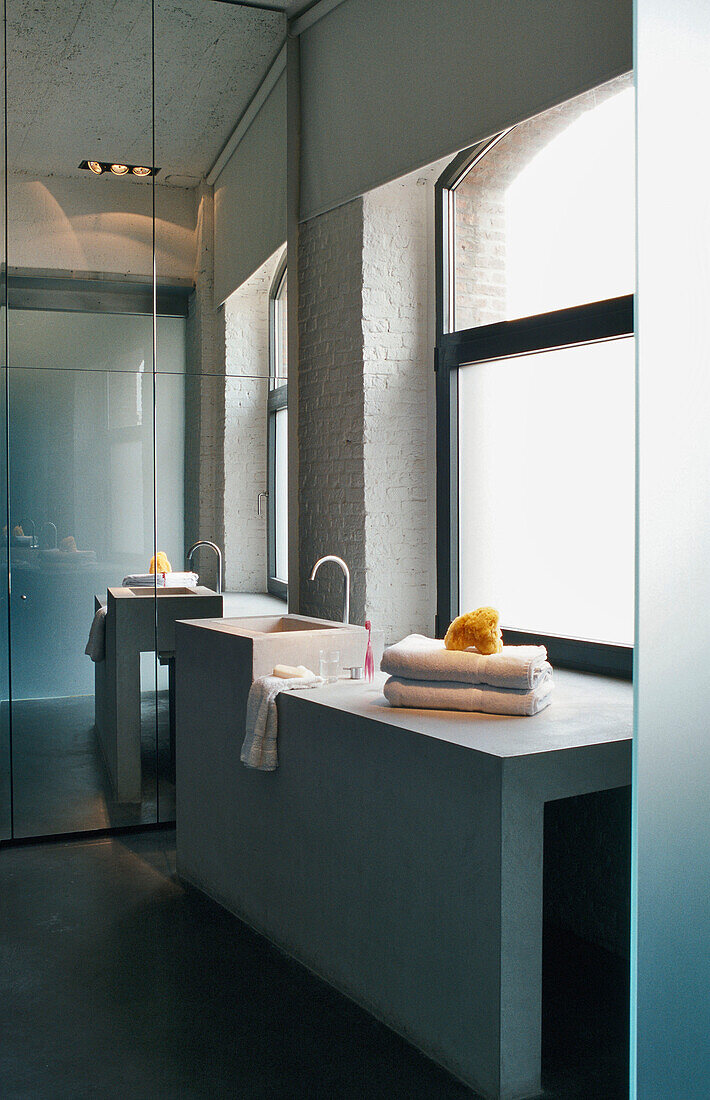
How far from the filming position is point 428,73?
11.7ft

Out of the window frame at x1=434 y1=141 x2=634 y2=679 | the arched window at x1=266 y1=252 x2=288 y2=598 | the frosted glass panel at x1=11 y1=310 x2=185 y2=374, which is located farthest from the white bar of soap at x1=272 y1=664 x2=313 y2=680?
the frosted glass panel at x1=11 y1=310 x2=185 y2=374

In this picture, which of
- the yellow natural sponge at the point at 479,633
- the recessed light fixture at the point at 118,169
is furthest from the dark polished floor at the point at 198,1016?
the recessed light fixture at the point at 118,169

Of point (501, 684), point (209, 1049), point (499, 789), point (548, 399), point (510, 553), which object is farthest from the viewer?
point (510, 553)

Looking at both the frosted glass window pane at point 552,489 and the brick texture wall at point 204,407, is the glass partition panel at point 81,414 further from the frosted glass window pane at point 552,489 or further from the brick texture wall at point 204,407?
the frosted glass window pane at point 552,489

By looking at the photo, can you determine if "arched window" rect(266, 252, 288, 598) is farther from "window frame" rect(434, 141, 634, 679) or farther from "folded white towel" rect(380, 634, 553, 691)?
"folded white towel" rect(380, 634, 553, 691)

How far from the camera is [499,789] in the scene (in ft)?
6.72

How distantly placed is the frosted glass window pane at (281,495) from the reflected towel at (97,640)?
806mm

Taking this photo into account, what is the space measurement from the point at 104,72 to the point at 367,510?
2037mm

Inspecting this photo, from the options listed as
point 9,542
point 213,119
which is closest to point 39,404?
point 9,542

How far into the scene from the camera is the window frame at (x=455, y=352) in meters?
3.32

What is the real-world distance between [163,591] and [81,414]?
0.79m

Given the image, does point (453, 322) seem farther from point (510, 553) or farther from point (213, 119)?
point (213, 119)

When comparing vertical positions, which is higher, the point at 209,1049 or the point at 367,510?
the point at 367,510

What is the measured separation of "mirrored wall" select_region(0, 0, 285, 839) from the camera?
3.82 metres
